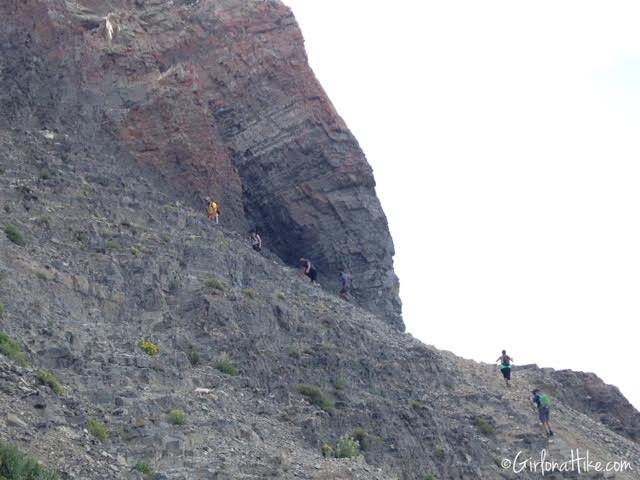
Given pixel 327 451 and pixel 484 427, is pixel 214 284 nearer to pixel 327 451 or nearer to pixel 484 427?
pixel 327 451

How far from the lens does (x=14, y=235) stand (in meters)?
32.0

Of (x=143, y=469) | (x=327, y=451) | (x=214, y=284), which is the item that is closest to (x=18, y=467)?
(x=143, y=469)

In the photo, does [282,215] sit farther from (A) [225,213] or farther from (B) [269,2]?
(B) [269,2]

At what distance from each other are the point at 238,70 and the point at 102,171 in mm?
8315

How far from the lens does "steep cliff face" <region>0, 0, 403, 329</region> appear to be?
43.2 m

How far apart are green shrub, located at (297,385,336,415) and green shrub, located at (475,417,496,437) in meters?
5.90

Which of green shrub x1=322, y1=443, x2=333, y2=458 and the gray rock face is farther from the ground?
the gray rock face

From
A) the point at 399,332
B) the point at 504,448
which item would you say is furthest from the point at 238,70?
the point at 504,448

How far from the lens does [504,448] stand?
3566 centimetres

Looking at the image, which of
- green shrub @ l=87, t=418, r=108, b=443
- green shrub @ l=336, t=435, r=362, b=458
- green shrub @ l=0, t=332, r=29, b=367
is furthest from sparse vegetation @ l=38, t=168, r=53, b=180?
green shrub @ l=87, t=418, r=108, b=443

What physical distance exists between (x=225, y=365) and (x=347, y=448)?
149 inches

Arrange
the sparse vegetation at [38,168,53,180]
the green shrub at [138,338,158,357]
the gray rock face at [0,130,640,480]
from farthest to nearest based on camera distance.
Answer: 1. the sparse vegetation at [38,168,53,180]
2. the green shrub at [138,338,158,357]
3. the gray rock face at [0,130,640,480]

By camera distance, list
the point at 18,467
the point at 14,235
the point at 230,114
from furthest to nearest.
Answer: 1. the point at 230,114
2. the point at 14,235
3. the point at 18,467

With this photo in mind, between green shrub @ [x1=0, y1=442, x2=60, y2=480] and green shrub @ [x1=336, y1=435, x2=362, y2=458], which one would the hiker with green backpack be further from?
green shrub @ [x1=0, y1=442, x2=60, y2=480]
